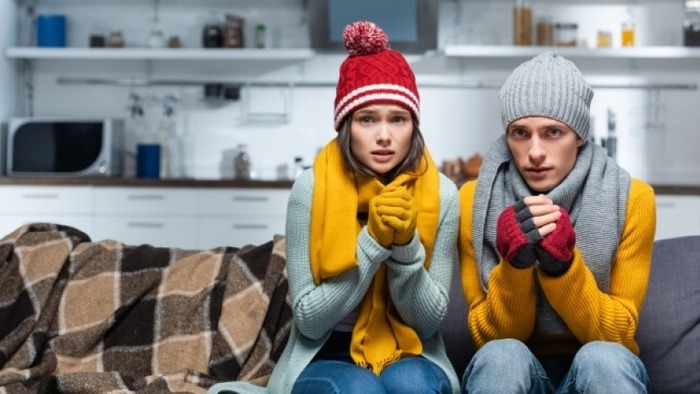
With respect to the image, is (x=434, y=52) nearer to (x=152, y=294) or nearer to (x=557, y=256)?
(x=152, y=294)

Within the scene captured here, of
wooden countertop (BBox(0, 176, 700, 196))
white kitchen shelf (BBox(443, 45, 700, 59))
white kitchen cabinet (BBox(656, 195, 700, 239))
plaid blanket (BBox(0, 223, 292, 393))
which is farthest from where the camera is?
white kitchen shelf (BBox(443, 45, 700, 59))

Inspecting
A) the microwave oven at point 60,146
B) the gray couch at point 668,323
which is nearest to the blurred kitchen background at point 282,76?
the microwave oven at point 60,146

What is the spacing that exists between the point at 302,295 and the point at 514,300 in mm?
414

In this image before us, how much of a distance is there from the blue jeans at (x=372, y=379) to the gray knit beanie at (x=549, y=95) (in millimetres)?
516

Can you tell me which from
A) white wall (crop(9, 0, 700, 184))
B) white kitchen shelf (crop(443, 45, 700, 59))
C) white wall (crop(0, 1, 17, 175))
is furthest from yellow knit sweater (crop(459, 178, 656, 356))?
white wall (crop(0, 1, 17, 175))

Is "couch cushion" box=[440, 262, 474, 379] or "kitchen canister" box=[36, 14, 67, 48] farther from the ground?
"kitchen canister" box=[36, 14, 67, 48]

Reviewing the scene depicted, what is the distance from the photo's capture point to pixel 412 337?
2281mm

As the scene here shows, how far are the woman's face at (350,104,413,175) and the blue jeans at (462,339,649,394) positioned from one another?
416 mm

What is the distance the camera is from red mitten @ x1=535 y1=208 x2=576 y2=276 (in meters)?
2.03

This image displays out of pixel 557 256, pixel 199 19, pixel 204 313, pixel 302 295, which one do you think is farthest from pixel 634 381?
pixel 199 19

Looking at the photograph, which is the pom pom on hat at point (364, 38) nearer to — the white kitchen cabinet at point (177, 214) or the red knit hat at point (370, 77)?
the red knit hat at point (370, 77)

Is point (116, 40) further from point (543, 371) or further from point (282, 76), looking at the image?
point (543, 371)

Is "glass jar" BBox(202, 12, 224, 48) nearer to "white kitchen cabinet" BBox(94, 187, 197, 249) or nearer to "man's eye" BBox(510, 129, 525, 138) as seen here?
"white kitchen cabinet" BBox(94, 187, 197, 249)

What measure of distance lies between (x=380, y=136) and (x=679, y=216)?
2.98 m
